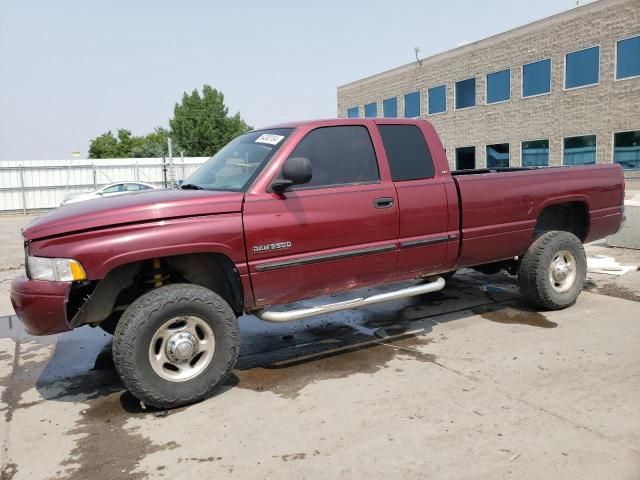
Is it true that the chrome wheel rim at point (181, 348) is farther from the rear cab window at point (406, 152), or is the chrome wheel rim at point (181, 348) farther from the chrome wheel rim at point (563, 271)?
the chrome wheel rim at point (563, 271)

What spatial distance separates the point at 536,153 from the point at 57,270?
2394 centimetres

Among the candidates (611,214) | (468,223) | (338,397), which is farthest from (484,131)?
(338,397)

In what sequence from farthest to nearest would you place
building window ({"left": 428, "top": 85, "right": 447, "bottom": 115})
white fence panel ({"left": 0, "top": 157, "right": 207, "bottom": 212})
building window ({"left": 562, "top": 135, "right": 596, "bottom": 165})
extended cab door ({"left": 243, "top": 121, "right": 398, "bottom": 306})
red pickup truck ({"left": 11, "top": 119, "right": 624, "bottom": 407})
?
building window ({"left": 428, "top": 85, "right": 447, "bottom": 115}) < white fence panel ({"left": 0, "top": 157, "right": 207, "bottom": 212}) < building window ({"left": 562, "top": 135, "right": 596, "bottom": 165}) < extended cab door ({"left": 243, "top": 121, "right": 398, "bottom": 306}) < red pickup truck ({"left": 11, "top": 119, "right": 624, "bottom": 407})

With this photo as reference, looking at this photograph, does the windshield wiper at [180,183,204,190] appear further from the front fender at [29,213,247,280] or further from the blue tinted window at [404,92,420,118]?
the blue tinted window at [404,92,420,118]

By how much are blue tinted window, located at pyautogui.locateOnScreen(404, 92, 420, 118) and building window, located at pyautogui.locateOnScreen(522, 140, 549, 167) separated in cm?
779

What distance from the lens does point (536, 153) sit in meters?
24.0

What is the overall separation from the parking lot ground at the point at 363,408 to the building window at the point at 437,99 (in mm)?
24716

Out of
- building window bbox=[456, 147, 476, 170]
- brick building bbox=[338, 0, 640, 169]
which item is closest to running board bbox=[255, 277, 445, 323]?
brick building bbox=[338, 0, 640, 169]

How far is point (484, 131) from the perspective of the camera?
86.8ft

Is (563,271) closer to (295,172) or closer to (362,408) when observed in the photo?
(362,408)

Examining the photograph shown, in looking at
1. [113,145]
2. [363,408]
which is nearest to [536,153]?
[363,408]

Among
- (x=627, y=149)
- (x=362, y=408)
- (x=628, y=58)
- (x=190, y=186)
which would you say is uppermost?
(x=628, y=58)

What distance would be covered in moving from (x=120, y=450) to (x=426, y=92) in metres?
29.1

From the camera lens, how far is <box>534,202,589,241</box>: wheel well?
19.5 ft
